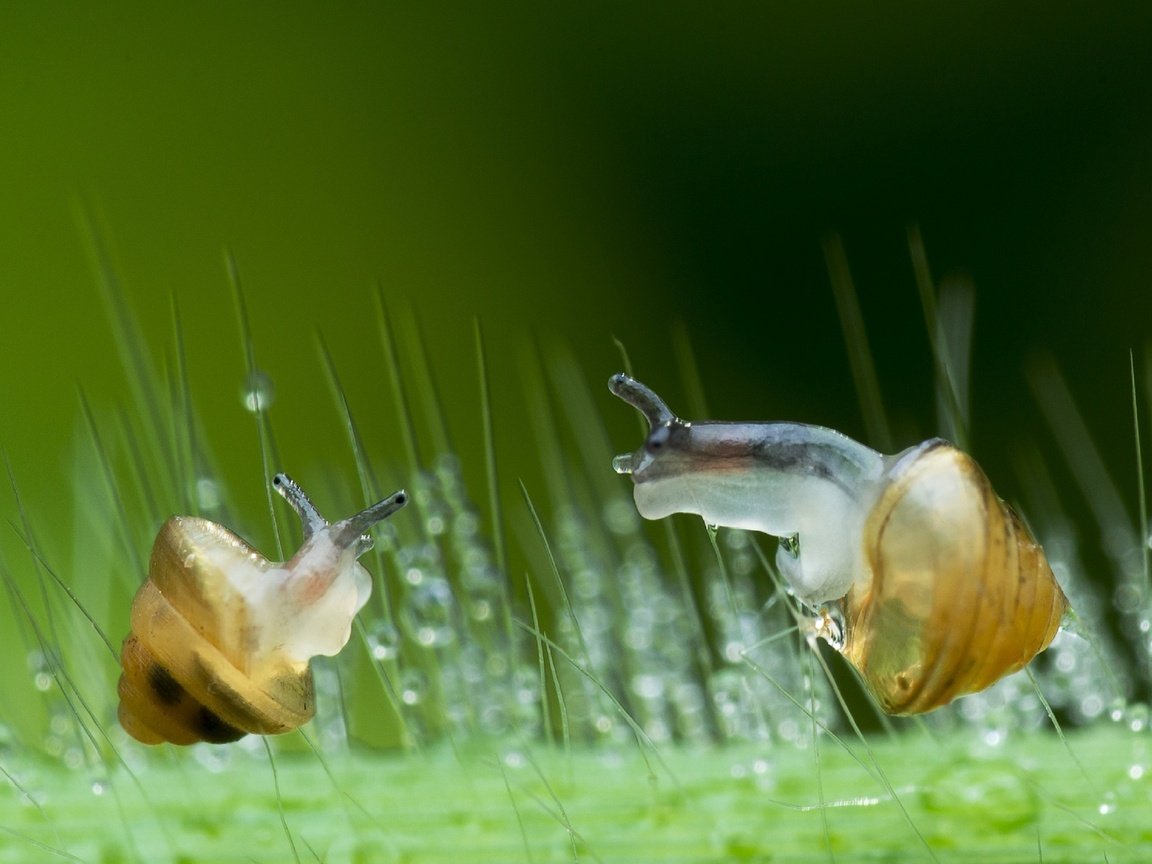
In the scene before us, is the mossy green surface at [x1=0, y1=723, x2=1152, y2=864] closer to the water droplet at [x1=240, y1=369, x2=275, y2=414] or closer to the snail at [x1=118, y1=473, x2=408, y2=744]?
the snail at [x1=118, y1=473, x2=408, y2=744]

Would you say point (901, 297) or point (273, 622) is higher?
point (273, 622)

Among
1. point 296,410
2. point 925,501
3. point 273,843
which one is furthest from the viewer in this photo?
point 296,410

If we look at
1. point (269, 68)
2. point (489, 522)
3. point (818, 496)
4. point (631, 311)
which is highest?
point (269, 68)

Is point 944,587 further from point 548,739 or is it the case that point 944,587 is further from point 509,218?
point 509,218

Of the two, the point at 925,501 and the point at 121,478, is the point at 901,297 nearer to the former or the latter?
the point at 121,478

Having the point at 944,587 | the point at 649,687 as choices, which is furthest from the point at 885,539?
the point at 649,687

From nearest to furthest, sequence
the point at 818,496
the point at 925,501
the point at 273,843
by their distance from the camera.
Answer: the point at 925,501, the point at 818,496, the point at 273,843

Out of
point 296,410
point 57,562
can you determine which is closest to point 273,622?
point 57,562
